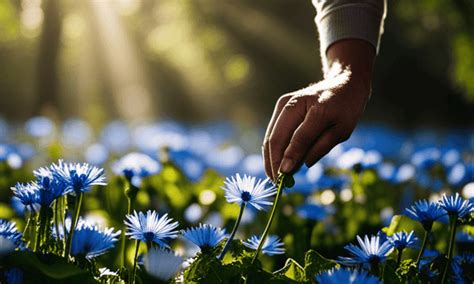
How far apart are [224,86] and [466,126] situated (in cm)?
671

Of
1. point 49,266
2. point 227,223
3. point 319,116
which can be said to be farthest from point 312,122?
point 227,223

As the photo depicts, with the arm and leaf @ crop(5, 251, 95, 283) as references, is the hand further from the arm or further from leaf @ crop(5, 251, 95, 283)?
leaf @ crop(5, 251, 95, 283)

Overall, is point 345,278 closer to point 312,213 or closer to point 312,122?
point 312,122

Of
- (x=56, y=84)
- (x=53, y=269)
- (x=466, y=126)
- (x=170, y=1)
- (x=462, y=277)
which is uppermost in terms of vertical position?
(x=170, y=1)

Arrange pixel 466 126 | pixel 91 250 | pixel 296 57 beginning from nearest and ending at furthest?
pixel 91 250, pixel 466 126, pixel 296 57

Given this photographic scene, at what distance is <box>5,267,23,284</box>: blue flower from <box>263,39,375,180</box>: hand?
511mm

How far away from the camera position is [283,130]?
1.26 m

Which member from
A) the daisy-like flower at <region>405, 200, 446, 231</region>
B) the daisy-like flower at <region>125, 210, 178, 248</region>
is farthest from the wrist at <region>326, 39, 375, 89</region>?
the daisy-like flower at <region>125, 210, 178, 248</region>

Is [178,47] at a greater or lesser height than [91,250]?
greater

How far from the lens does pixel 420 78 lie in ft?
54.6

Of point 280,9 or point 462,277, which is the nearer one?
point 462,277

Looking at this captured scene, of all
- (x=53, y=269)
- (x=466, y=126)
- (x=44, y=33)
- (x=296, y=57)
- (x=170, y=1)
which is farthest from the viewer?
(x=170, y=1)

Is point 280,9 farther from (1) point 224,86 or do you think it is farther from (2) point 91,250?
(2) point 91,250

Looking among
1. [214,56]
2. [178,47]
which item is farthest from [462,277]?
[178,47]
